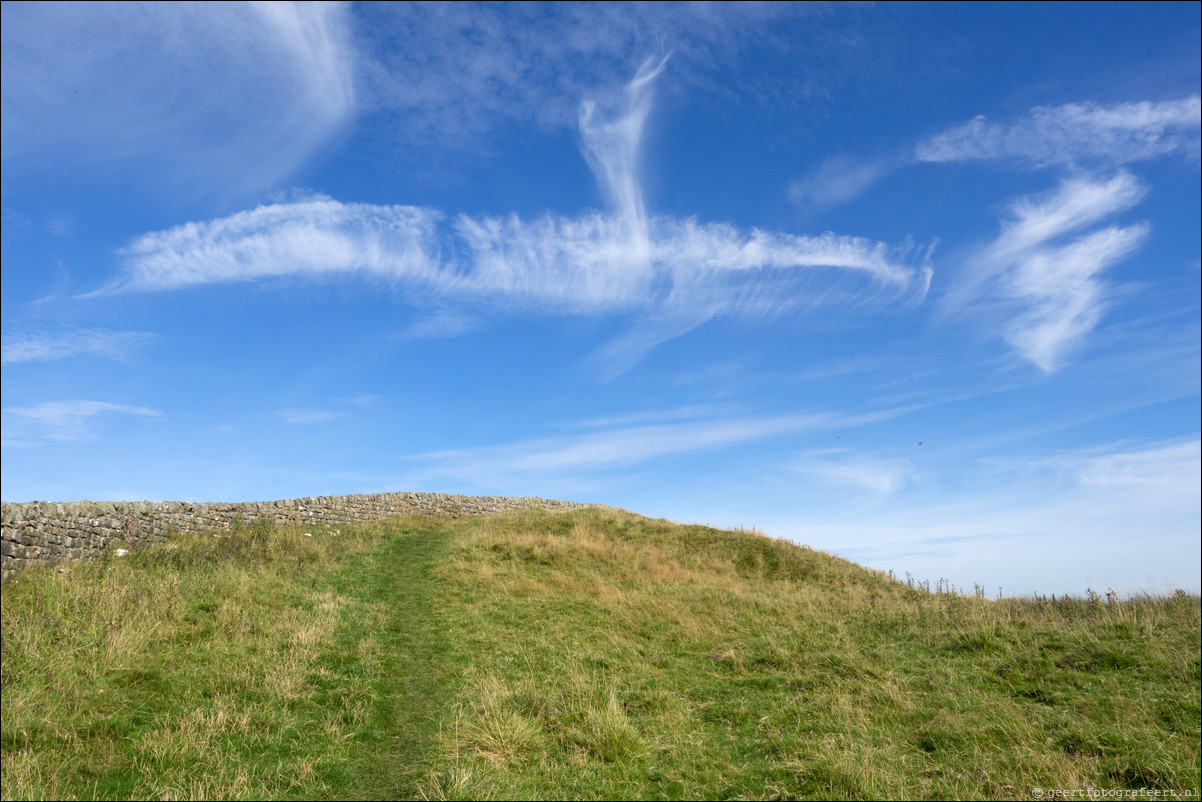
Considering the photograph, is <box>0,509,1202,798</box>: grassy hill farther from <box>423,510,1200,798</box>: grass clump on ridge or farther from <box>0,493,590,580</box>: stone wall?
<box>0,493,590,580</box>: stone wall

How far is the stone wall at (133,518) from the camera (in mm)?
16188

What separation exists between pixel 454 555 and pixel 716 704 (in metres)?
15.4

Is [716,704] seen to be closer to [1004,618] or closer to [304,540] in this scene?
[1004,618]

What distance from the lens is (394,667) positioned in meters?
13.2

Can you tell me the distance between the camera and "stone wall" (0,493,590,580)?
16.2 meters

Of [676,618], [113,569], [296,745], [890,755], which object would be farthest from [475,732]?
[113,569]

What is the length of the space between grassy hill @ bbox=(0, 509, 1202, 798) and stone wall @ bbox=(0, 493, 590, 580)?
55.5 inches

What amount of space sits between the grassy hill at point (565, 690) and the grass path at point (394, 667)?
6 cm

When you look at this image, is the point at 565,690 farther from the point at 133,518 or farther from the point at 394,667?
the point at 133,518

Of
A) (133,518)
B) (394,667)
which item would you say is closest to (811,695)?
(394,667)

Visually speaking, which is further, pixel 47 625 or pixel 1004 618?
pixel 1004 618

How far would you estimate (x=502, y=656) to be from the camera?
14125mm

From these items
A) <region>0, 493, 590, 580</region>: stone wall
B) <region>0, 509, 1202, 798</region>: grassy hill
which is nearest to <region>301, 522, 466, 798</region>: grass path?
<region>0, 509, 1202, 798</region>: grassy hill

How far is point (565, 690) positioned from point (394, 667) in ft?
12.9
